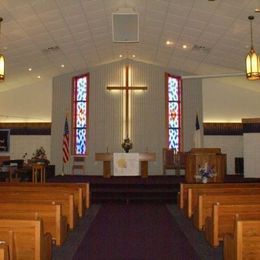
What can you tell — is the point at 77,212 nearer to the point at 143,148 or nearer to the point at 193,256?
the point at 193,256

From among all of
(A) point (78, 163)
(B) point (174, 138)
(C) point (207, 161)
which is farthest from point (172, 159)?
(C) point (207, 161)

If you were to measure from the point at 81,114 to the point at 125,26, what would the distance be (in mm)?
5691

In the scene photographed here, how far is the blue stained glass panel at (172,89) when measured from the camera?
1462 centimetres

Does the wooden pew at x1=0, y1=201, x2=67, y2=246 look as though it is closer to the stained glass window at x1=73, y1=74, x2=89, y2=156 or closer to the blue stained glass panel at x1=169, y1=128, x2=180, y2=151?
the stained glass window at x1=73, y1=74, x2=89, y2=156

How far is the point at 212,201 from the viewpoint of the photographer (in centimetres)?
497

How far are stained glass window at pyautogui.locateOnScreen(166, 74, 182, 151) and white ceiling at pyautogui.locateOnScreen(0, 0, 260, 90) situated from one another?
795 mm

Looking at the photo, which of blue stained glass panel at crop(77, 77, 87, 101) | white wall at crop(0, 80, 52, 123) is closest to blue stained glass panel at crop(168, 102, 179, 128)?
blue stained glass panel at crop(77, 77, 87, 101)

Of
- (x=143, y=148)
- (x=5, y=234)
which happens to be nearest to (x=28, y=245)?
(x=5, y=234)

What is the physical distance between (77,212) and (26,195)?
4.03 ft

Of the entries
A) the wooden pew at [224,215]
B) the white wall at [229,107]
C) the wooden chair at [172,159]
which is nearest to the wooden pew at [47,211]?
the wooden pew at [224,215]

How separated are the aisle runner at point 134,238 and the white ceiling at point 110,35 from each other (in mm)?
4495

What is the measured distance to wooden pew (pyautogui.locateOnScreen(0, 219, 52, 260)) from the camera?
321 centimetres

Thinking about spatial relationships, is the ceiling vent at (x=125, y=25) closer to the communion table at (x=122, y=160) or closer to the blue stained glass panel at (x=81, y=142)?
the communion table at (x=122, y=160)

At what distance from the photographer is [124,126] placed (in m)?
14.3
